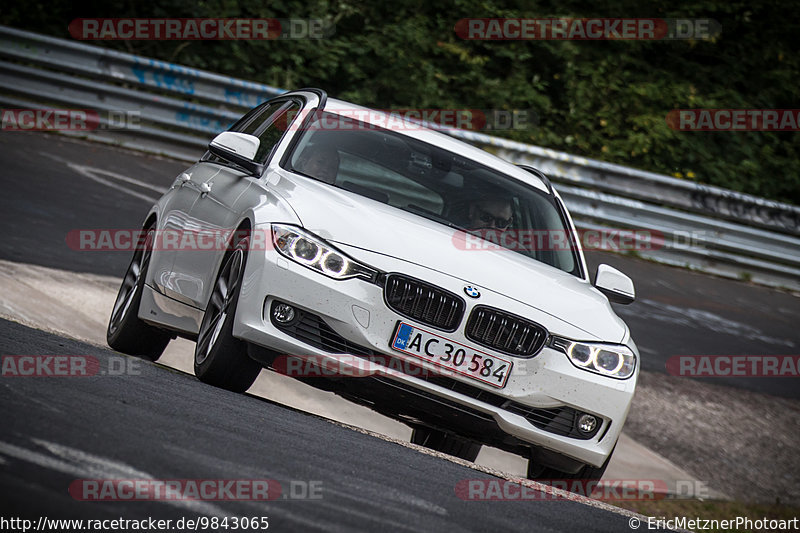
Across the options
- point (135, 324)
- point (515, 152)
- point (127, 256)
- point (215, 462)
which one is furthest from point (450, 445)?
point (515, 152)

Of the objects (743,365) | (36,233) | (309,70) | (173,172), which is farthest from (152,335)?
(309,70)

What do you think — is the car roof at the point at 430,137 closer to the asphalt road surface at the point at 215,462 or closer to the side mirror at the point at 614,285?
the side mirror at the point at 614,285

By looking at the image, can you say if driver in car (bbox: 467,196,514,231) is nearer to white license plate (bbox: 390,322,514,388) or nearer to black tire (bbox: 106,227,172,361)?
white license plate (bbox: 390,322,514,388)

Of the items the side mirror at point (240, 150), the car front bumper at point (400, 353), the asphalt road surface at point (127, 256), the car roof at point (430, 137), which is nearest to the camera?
the car front bumper at point (400, 353)

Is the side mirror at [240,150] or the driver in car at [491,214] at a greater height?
the side mirror at [240,150]

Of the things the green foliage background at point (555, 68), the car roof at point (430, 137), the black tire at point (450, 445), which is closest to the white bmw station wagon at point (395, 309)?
the car roof at point (430, 137)

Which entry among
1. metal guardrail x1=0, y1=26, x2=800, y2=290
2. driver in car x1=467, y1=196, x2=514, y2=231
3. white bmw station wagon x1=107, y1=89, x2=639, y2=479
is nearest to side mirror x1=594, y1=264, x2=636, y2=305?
white bmw station wagon x1=107, y1=89, x2=639, y2=479

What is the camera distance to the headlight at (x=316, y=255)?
215 inches

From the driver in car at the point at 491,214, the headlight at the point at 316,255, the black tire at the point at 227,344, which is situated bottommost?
the black tire at the point at 227,344

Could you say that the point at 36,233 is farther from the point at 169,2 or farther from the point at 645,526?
the point at 169,2

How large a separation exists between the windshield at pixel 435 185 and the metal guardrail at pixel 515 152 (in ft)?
27.7

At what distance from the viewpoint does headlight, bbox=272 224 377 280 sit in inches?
215

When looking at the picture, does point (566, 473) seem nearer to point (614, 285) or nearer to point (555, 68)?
point (614, 285)

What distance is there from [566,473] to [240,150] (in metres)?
2.38
